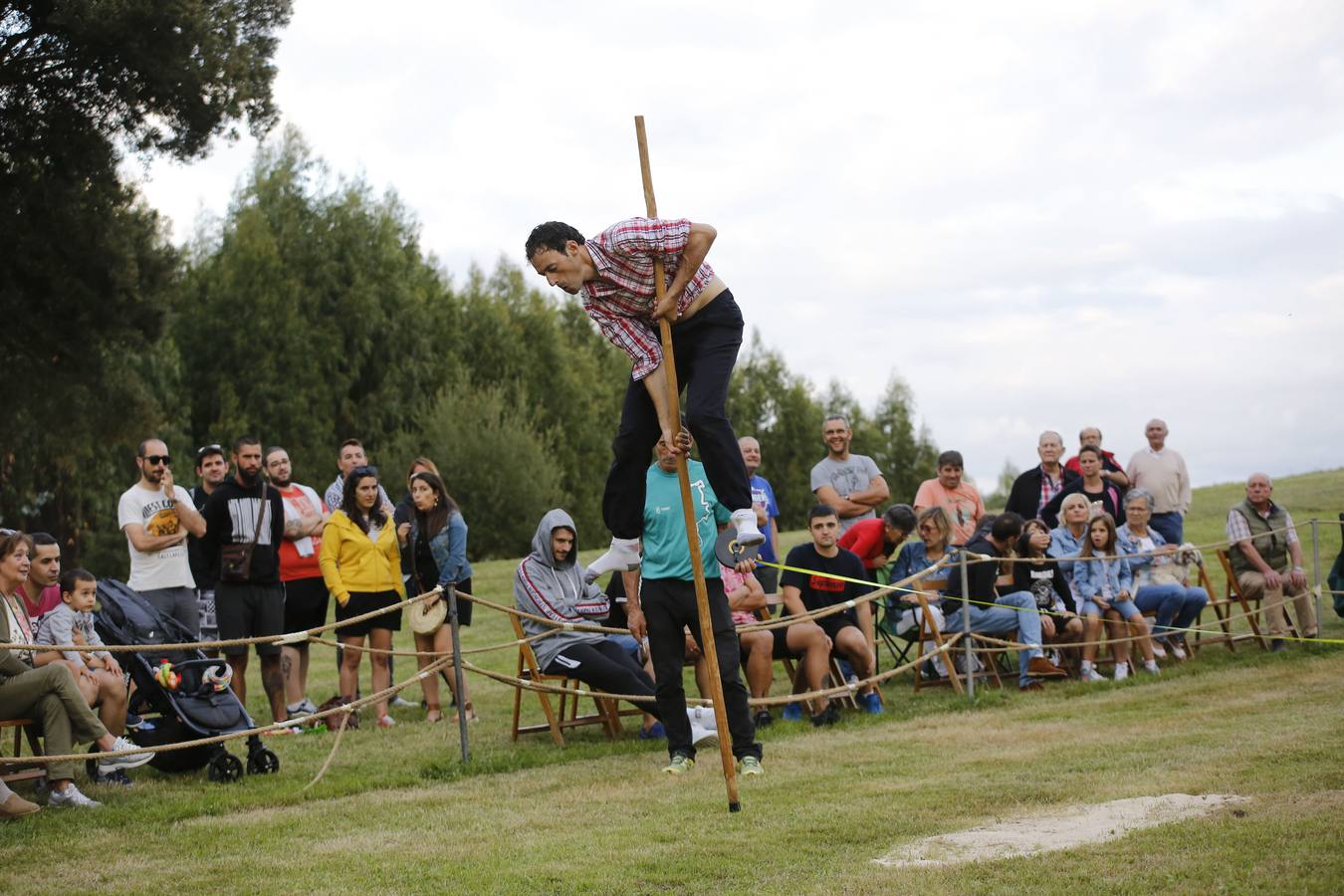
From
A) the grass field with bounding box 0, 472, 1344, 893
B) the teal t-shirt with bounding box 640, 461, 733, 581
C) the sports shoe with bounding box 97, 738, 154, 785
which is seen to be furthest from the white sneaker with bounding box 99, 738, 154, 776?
the teal t-shirt with bounding box 640, 461, 733, 581

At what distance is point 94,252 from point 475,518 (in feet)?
75.0

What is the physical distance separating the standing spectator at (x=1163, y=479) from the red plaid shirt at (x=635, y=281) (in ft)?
24.9

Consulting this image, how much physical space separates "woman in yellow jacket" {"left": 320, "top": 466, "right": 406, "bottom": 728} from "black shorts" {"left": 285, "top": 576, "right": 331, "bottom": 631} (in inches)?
19.1

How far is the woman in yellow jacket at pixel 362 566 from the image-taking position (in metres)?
9.40

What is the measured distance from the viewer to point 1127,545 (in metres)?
10.9

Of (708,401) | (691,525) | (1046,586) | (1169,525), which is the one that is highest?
(708,401)

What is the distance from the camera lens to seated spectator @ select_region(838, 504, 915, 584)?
10375mm

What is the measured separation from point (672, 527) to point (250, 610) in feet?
12.2

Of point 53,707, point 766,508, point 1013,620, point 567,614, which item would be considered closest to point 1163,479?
point 1013,620

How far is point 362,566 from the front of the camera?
31.0 ft

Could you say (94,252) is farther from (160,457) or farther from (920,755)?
(920,755)

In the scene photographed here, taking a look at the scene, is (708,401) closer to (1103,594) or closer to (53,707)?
(53,707)

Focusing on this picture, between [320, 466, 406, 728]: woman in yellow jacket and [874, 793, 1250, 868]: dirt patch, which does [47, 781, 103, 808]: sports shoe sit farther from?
[874, 793, 1250, 868]: dirt patch

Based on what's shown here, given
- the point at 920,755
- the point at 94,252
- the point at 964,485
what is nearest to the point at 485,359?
the point at 94,252
